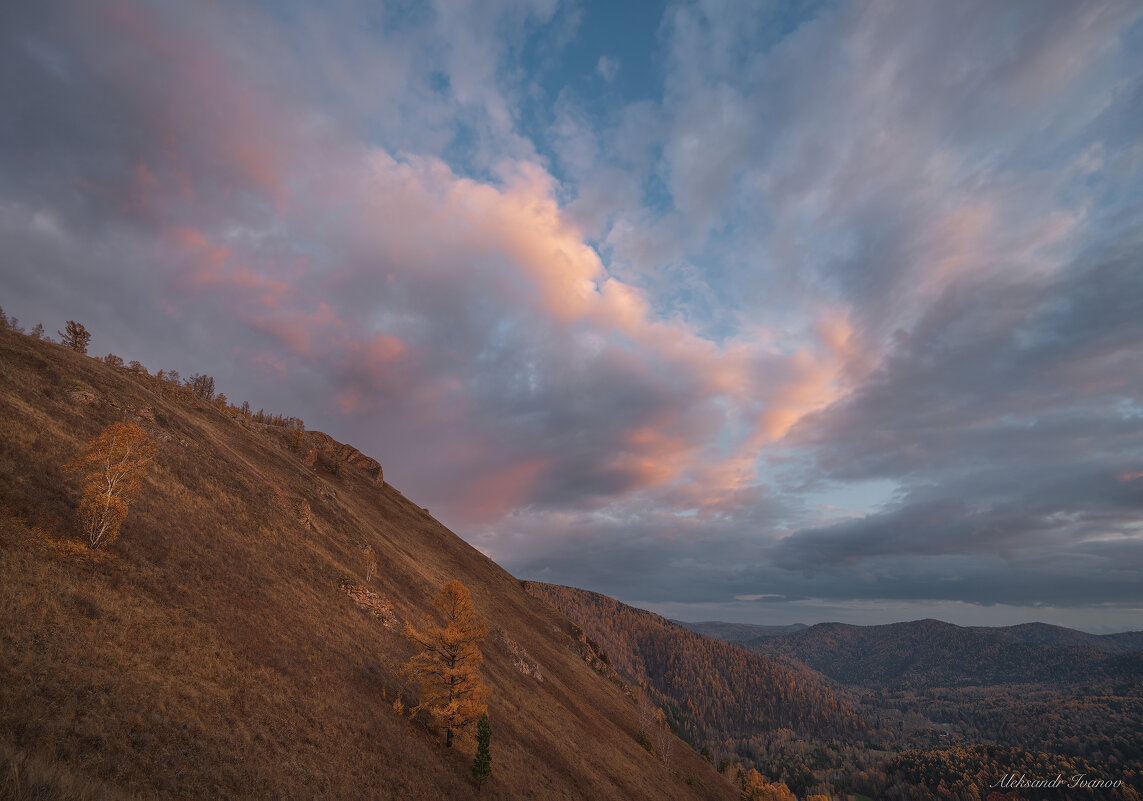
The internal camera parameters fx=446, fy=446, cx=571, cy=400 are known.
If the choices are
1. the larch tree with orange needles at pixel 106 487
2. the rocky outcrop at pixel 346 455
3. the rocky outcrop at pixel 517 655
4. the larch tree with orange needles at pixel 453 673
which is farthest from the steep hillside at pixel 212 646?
the rocky outcrop at pixel 346 455

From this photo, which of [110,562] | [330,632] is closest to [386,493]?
[330,632]

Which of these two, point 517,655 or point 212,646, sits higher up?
point 212,646

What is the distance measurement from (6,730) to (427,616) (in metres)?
41.4

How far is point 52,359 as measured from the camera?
4434 centimetres

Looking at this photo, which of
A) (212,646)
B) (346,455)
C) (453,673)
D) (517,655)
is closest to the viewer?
(212,646)

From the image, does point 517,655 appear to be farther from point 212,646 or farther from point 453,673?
point 212,646

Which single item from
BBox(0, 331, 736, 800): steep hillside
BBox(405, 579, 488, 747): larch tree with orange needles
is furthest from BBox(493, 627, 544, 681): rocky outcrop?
BBox(405, 579, 488, 747): larch tree with orange needles

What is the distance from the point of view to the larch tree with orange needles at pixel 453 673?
104ft

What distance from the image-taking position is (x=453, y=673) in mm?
32094

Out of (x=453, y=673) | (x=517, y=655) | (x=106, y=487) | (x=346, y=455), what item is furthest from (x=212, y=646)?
(x=346, y=455)

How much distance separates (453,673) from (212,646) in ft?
48.6

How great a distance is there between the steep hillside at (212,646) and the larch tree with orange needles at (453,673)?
195 centimetres

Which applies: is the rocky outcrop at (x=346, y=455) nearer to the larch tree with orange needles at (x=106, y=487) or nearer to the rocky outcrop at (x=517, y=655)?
the rocky outcrop at (x=517, y=655)

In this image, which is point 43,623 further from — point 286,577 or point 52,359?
point 52,359
